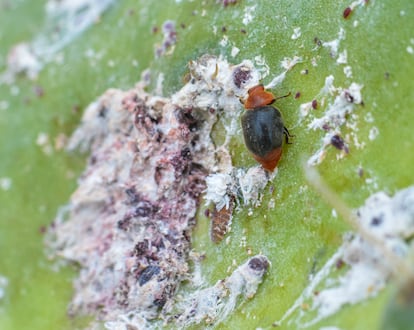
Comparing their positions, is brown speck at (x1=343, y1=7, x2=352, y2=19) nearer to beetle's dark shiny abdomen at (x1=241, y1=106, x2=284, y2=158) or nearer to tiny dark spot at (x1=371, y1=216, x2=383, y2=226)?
beetle's dark shiny abdomen at (x1=241, y1=106, x2=284, y2=158)

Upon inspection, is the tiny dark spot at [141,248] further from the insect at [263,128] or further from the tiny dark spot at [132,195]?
the insect at [263,128]

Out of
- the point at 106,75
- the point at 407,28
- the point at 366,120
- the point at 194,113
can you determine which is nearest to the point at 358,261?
the point at 366,120

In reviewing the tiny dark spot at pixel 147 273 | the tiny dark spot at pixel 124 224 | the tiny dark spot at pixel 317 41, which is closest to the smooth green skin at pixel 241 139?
the tiny dark spot at pixel 317 41

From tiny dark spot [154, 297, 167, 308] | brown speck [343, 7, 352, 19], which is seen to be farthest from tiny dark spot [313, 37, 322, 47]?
tiny dark spot [154, 297, 167, 308]

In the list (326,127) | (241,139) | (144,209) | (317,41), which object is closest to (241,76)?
(241,139)

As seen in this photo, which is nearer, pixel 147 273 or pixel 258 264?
pixel 258 264

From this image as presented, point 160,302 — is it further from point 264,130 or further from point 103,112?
point 103,112
